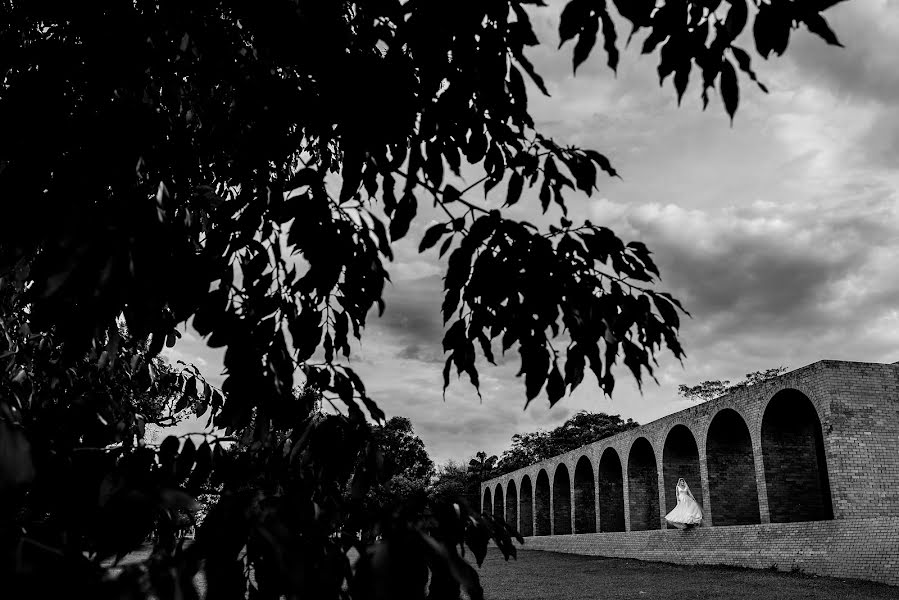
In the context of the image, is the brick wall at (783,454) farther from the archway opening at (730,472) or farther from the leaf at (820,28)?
the leaf at (820,28)

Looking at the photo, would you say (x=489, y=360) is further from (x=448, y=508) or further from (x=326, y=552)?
(x=326, y=552)

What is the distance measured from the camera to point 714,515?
1812 cm

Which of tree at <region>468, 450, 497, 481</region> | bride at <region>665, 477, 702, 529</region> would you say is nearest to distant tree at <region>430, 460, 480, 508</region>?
tree at <region>468, 450, 497, 481</region>

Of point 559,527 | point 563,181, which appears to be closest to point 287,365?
point 563,181

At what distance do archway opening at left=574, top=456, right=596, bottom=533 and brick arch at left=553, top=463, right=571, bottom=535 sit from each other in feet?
8.72

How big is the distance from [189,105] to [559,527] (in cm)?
3338

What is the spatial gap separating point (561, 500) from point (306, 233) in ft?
111

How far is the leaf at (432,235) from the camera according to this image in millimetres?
1995

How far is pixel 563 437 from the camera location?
216ft

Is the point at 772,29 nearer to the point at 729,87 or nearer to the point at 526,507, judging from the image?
the point at 729,87

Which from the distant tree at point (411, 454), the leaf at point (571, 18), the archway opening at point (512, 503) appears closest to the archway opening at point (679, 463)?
the archway opening at point (512, 503)

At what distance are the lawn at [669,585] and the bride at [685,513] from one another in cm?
150

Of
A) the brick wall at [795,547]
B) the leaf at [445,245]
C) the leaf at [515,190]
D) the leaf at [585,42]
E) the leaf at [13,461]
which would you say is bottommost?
the brick wall at [795,547]

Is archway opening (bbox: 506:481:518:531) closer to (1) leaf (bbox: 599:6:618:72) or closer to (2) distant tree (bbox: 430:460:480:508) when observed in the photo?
(2) distant tree (bbox: 430:460:480:508)
